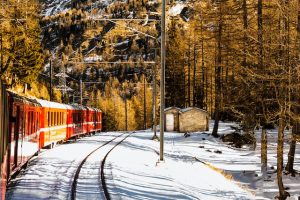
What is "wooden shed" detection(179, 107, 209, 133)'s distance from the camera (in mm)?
51156

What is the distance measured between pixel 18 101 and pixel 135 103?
133622 mm

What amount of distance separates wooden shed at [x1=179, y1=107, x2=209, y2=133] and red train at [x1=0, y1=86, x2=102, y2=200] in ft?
29.5

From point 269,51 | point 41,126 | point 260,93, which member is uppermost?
point 269,51

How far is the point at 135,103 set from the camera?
147 m

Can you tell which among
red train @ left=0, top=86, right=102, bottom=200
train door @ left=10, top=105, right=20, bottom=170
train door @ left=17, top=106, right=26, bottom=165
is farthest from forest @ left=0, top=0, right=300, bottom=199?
train door @ left=10, top=105, right=20, bottom=170

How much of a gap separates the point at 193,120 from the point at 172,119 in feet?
9.20

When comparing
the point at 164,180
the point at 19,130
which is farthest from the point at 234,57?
the point at 19,130

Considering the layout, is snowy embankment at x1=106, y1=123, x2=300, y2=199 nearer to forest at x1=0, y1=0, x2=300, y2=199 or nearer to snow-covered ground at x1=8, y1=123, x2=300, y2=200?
snow-covered ground at x1=8, y1=123, x2=300, y2=200

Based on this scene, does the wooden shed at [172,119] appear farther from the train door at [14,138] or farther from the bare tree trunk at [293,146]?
the train door at [14,138]

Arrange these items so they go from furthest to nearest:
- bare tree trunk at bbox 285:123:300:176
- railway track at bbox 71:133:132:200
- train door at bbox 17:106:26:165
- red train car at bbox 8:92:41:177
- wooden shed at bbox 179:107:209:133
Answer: wooden shed at bbox 179:107:209:133
bare tree trunk at bbox 285:123:300:176
train door at bbox 17:106:26:165
railway track at bbox 71:133:132:200
red train car at bbox 8:92:41:177

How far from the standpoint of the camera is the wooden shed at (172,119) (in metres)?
52.5

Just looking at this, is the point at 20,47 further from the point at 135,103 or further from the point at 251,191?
the point at 135,103

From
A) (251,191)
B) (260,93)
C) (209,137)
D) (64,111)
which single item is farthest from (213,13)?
(251,191)

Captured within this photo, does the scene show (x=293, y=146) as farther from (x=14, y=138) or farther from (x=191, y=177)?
(x=14, y=138)
